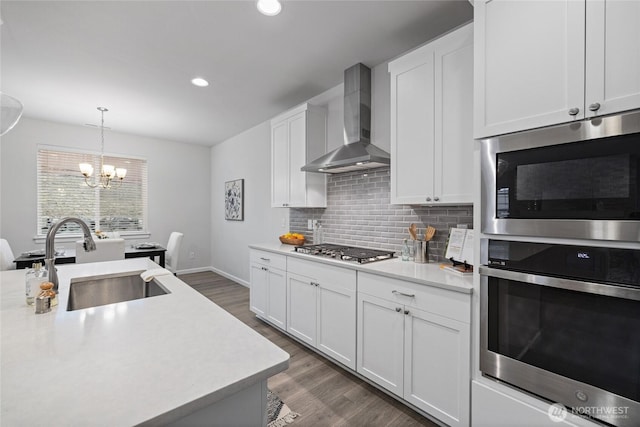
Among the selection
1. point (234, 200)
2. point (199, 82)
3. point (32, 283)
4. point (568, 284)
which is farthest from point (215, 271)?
point (568, 284)

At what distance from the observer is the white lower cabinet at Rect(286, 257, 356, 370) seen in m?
2.19

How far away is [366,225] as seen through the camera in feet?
9.37

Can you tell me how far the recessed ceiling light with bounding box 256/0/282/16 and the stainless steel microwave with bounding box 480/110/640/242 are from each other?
161 cm

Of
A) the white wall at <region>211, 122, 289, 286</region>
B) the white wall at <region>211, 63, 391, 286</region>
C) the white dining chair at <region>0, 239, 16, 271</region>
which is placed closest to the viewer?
the white wall at <region>211, 63, 391, 286</region>

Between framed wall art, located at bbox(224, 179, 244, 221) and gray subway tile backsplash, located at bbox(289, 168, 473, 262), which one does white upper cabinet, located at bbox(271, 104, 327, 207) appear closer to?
gray subway tile backsplash, located at bbox(289, 168, 473, 262)

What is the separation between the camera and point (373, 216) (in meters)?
2.79

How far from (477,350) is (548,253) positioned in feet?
2.05

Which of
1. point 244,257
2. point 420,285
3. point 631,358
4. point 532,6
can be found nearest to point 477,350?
point 420,285

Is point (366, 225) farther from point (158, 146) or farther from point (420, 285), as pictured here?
point (158, 146)

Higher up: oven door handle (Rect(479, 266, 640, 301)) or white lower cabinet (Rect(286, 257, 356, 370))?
oven door handle (Rect(479, 266, 640, 301))

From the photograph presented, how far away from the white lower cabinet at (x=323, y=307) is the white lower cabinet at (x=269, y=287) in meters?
0.11

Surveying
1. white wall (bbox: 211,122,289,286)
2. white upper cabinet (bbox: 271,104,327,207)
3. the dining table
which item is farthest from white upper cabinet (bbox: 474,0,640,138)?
the dining table

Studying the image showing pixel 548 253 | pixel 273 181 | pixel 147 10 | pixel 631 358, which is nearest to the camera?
pixel 631 358

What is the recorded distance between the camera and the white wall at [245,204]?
172 inches
